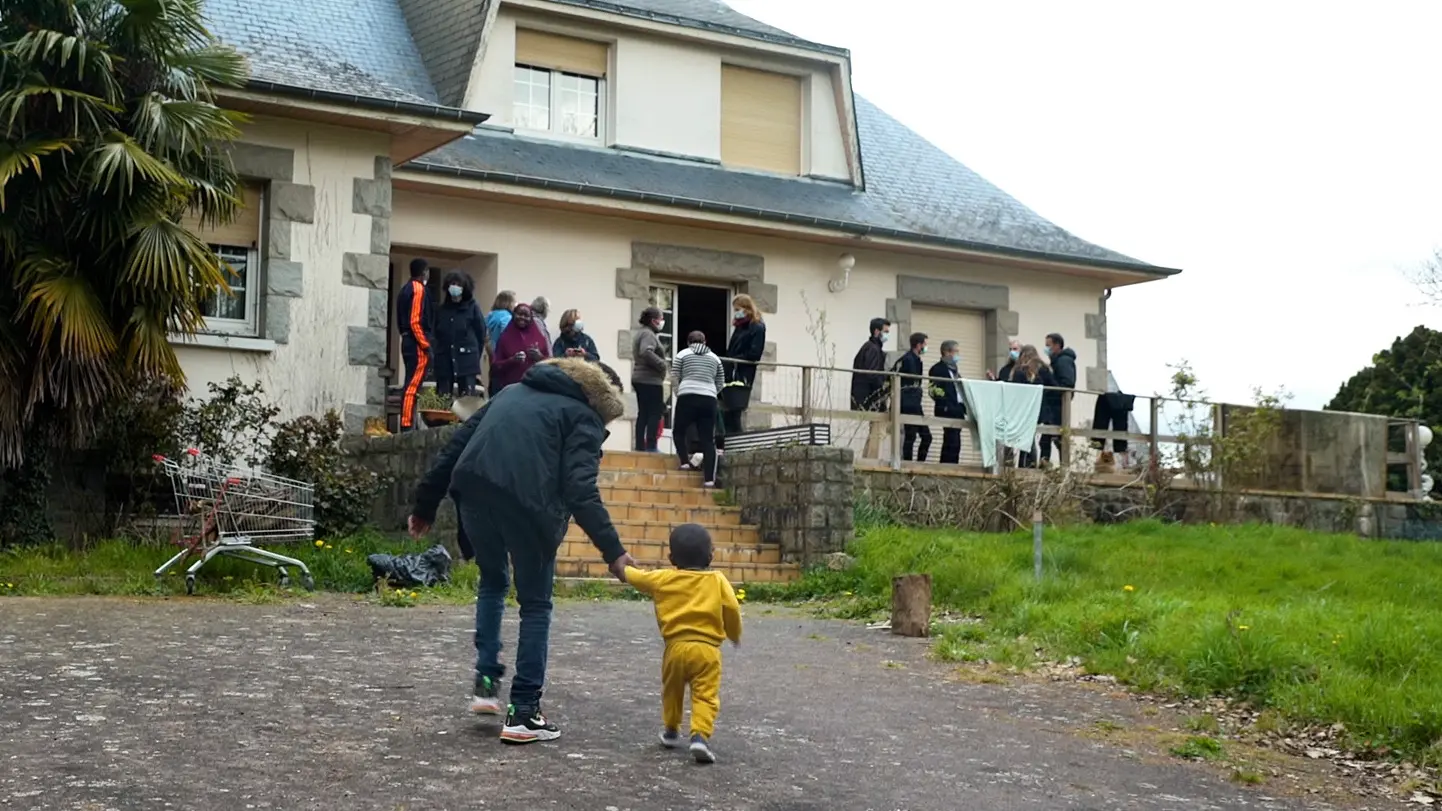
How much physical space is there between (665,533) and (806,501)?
1.22 metres

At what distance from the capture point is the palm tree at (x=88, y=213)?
13312 mm

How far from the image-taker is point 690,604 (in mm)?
6945

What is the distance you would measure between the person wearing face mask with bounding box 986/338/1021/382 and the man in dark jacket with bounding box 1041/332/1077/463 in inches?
19.5

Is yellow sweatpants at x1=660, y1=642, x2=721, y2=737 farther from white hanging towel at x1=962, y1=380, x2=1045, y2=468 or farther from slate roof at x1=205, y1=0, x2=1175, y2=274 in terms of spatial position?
white hanging towel at x1=962, y1=380, x2=1045, y2=468

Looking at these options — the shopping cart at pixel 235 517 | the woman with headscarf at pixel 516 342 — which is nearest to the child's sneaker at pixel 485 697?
the shopping cart at pixel 235 517

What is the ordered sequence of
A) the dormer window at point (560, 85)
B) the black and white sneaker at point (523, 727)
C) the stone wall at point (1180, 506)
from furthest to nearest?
the dormer window at point (560, 85) < the stone wall at point (1180, 506) < the black and white sneaker at point (523, 727)

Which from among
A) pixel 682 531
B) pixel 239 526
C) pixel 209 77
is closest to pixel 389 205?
pixel 209 77

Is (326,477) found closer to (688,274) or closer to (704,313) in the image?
(688,274)

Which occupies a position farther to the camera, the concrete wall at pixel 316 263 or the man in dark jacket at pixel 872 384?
the man in dark jacket at pixel 872 384

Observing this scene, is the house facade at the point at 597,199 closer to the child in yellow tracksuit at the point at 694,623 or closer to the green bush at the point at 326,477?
the green bush at the point at 326,477

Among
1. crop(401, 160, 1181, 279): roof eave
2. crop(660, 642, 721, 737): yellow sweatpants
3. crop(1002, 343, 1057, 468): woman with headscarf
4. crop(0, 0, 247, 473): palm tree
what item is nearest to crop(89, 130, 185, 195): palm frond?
crop(0, 0, 247, 473): palm tree

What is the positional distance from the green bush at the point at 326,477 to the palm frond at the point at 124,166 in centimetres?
255

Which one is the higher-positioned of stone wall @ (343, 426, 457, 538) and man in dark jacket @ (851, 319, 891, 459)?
man in dark jacket @ (851, 319, 891, 459)

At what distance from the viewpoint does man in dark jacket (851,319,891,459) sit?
17922mm
